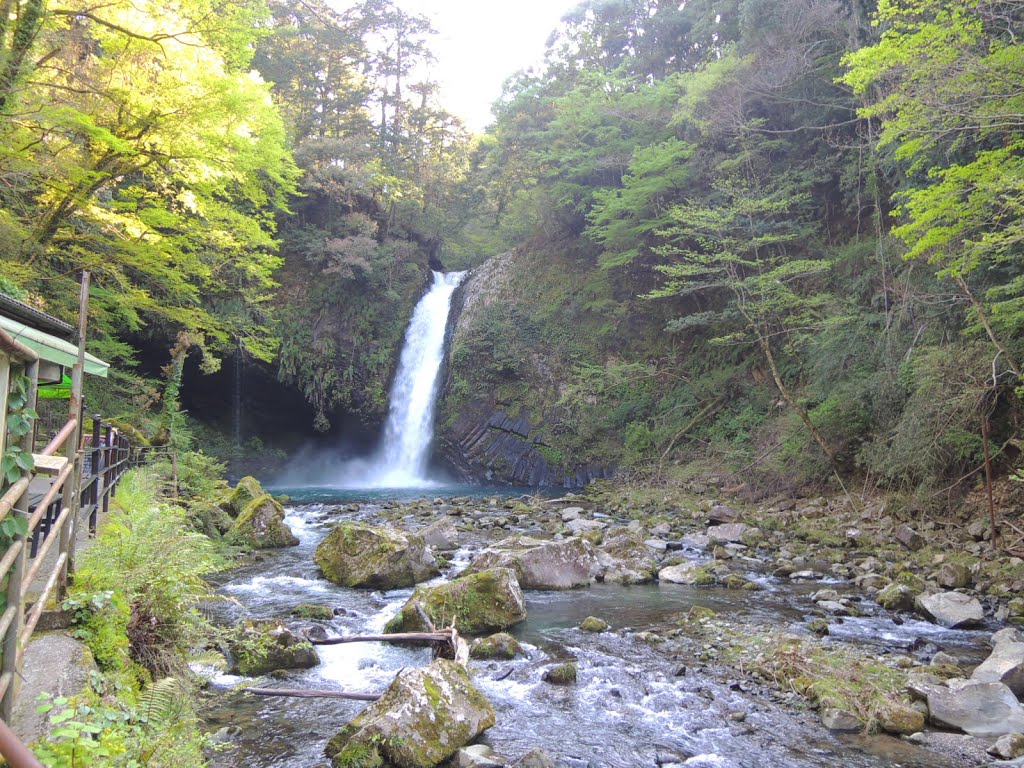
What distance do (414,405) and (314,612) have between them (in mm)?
16582

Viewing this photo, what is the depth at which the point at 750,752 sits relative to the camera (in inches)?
164

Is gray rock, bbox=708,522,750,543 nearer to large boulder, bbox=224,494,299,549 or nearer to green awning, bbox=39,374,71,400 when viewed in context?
large boulder, bbox=224,494,299,549

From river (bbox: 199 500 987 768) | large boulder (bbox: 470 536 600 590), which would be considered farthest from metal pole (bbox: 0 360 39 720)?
large boulder (bbox: 470 536 600 590)

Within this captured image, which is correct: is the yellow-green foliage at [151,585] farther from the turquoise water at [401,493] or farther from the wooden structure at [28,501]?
the turquoise water at [401,493]

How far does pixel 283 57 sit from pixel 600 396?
65.8 ft

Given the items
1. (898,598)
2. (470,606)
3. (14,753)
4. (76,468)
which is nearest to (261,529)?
(470,606)

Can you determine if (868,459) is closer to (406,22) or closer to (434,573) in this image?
(434,573)

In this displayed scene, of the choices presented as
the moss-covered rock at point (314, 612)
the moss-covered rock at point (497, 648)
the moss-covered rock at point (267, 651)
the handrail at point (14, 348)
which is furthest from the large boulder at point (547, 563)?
the handrail at point (14, 348)

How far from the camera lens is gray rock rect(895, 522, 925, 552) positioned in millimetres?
9242

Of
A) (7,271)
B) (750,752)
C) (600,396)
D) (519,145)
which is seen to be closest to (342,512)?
(7,271)

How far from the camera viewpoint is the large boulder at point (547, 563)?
27.1ft

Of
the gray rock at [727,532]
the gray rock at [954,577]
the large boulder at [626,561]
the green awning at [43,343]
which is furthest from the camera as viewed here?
the gray rock at [727,532]

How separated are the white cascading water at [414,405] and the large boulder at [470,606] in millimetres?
15526

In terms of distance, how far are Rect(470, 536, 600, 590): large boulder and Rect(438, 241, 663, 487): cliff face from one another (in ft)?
35.9
